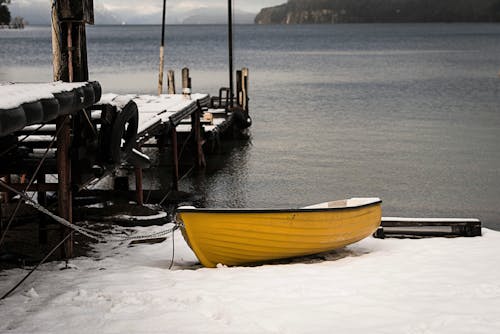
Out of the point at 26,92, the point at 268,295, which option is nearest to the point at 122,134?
the point at 26,92

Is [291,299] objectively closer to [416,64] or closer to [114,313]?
[114,313]

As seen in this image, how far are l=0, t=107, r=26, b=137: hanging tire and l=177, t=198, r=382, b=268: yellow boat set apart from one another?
10.9ft

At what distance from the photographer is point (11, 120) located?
797 cm

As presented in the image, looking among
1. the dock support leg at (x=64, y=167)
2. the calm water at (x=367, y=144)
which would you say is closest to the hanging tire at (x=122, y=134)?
the dock support leg at (x=64, y=167)

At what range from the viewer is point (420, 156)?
89.8 ft

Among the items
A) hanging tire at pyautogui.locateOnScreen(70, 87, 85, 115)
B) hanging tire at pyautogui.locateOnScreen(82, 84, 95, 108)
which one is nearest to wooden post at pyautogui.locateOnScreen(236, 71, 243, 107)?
hanging tire at pyautogui.locateOnScreen(82, 84, 95, 108)

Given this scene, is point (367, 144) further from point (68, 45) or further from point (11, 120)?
point (11, 120)

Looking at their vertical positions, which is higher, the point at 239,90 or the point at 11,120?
the point at 11,120

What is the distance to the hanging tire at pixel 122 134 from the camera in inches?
490

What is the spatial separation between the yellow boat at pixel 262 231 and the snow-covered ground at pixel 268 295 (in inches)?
13.1

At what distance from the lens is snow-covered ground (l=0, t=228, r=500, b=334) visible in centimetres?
850

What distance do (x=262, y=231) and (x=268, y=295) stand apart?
6.04 feet

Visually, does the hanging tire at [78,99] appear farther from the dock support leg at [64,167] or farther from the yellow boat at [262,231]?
the yellow boat at [262,231]

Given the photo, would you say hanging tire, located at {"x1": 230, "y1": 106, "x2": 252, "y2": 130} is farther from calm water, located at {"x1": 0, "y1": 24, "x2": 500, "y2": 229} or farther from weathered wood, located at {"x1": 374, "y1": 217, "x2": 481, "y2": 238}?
weathered wood, located at {"x1": 374, "y1": 217, "x2": 481, "y2": 238}
